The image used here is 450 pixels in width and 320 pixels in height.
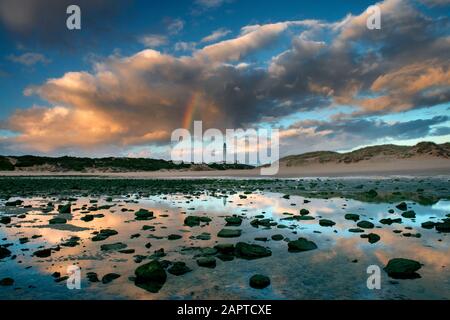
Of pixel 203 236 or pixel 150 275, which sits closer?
pixel 150 275

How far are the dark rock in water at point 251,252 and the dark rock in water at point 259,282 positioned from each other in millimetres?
2277

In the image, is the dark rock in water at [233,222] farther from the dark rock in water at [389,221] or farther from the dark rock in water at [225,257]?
the dark rock in water at [389,221]

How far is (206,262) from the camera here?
930 centimetres

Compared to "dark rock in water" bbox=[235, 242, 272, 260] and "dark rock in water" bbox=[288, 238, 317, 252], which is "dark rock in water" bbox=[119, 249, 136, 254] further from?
"dark rock in water" bbox=[288, 238, 317, 252]

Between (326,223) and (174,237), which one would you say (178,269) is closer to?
(174,237)

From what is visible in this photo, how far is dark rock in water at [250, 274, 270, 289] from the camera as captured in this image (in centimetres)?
749

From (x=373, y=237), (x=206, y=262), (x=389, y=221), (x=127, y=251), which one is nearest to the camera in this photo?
(x=206, y=262)

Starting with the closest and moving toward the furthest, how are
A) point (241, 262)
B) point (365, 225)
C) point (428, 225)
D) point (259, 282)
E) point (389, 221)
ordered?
point (259, 282) → point (241, 262) → point (428, 225) → point (365, 225) → point (389, 221)

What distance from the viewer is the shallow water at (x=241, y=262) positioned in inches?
283

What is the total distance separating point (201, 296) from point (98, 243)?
6.77 meters

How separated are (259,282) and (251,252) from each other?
8.54ft

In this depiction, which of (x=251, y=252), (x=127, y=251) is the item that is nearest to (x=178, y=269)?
(x=251, y=252)
